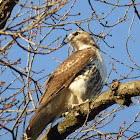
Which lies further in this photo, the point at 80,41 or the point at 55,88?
the point at 80,41

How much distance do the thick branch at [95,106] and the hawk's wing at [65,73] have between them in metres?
0.59

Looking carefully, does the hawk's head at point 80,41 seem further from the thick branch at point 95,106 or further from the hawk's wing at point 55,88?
the thick branch at point 95,106

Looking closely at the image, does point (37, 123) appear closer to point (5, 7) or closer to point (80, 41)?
point (5, 7)

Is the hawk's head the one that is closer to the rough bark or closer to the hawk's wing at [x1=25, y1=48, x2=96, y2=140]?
the hawk's wing at [x1=25, y1=48, x2=96, y2=140]

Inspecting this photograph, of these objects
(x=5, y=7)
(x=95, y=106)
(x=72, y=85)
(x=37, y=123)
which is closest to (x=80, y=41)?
(x=72, y=85)

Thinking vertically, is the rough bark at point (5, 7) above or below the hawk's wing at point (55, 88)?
A: above

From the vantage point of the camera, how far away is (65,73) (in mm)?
5605

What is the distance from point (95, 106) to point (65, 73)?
4.57ft

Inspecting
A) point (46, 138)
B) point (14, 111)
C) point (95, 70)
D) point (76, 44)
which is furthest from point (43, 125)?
point (76, 44)

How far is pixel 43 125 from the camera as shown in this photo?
5.11m

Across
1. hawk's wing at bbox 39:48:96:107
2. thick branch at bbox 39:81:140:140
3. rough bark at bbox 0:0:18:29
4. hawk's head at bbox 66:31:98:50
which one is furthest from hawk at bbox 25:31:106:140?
rough bark at bbox 0:0:18:29

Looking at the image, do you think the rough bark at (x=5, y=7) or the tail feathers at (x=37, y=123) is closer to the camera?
the tail feathers at (x=37, y=123)

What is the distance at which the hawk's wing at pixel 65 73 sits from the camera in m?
5.35

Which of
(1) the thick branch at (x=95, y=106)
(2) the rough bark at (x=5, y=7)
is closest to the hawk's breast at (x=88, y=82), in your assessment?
(1) the thick branch at (x=95, y=106)
